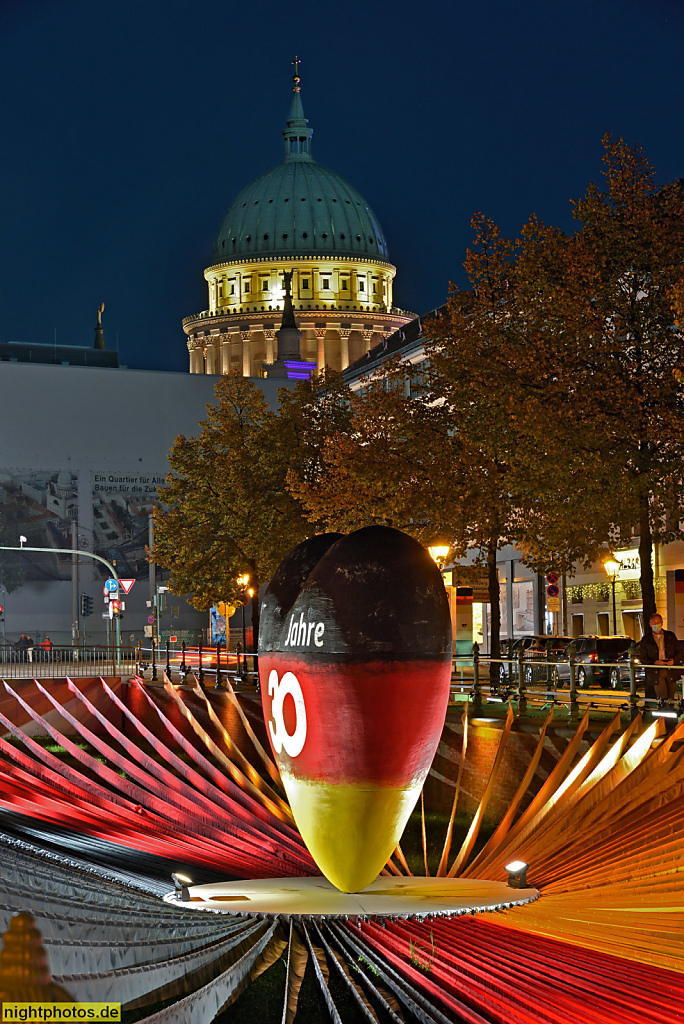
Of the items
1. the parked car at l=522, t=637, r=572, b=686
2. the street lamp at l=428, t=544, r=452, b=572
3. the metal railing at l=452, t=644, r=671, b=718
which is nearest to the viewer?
the metal railing at l=452, t=644, r=671, b=718

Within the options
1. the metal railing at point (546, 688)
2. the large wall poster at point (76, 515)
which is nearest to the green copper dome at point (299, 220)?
the large wall poster at point (76, 515)

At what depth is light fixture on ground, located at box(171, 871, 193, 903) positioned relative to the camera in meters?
13.8

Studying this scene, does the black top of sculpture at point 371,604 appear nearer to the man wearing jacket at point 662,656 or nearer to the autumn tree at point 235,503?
the man wearing jacket at point 662,656

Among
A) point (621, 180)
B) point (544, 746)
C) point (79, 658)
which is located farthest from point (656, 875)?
point (79, 658)

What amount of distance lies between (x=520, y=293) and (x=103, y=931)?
76.7ft

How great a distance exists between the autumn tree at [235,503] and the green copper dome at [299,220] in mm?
112387

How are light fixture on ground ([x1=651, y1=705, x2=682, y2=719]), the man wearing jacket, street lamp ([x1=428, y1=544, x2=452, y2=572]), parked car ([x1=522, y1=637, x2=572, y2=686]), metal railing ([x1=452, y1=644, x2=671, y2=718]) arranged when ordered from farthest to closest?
parked car ([x1=522, y1=637, x2=572, y2=686])
street lamp ([x1=428, y1=544, x2=452, y2=572])
the man wearing jacket
metal railing ([x1=452, y1=644, x2=671, y2=718])
light fixture on ground ([x1=651, y1=705, x2=682, y2=719])

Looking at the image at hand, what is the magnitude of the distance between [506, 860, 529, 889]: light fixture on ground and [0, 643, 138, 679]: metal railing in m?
29.7

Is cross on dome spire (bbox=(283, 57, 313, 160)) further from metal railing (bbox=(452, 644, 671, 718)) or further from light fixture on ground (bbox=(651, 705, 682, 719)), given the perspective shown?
light fixture on ground (bbox=(651, 705, 682, 719))

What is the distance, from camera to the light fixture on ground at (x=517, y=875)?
1439 cm

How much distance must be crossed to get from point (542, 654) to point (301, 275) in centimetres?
12621

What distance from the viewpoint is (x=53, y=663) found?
4581cm

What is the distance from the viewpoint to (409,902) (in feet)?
45.4

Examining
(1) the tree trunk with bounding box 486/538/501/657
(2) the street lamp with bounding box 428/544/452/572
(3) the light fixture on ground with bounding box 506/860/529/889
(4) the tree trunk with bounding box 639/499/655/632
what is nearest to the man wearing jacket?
(4) the tree trunk with bounding box 639/499/655/632
